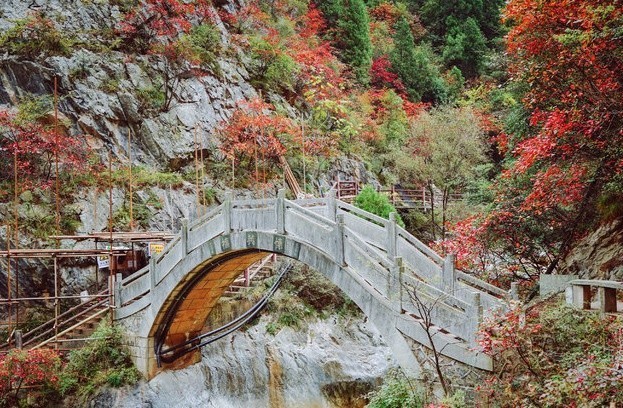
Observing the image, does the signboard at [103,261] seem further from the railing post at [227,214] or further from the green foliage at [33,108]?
the green foliage at [33,108]

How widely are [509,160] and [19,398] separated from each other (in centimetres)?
1305

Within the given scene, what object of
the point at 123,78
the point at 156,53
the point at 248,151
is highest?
the point at 156,53

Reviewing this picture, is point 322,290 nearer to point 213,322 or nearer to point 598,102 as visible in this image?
point 213,322

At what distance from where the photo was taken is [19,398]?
12945 millimetres

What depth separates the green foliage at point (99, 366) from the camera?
1366 centimetres

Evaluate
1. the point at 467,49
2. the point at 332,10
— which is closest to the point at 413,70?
the point at 332,10

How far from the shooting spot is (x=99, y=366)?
14.4 meters

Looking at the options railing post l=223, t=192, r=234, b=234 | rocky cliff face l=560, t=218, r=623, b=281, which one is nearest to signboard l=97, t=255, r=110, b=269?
railing post l=223, t=192, r=234, b=234

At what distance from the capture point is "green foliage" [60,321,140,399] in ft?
44.8

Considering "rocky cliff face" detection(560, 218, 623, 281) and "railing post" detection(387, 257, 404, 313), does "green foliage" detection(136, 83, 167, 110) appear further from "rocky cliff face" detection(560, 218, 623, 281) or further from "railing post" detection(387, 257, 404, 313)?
"rocky cliff face" detection(560, 218, 623, 281)

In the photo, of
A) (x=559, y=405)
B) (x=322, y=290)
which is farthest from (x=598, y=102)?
(x=322, y=290)

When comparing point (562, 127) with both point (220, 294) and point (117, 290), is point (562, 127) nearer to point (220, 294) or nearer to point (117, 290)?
point (220, 294)

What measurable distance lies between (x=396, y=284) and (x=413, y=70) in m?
25.8

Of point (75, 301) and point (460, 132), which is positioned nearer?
point (75, 301)
